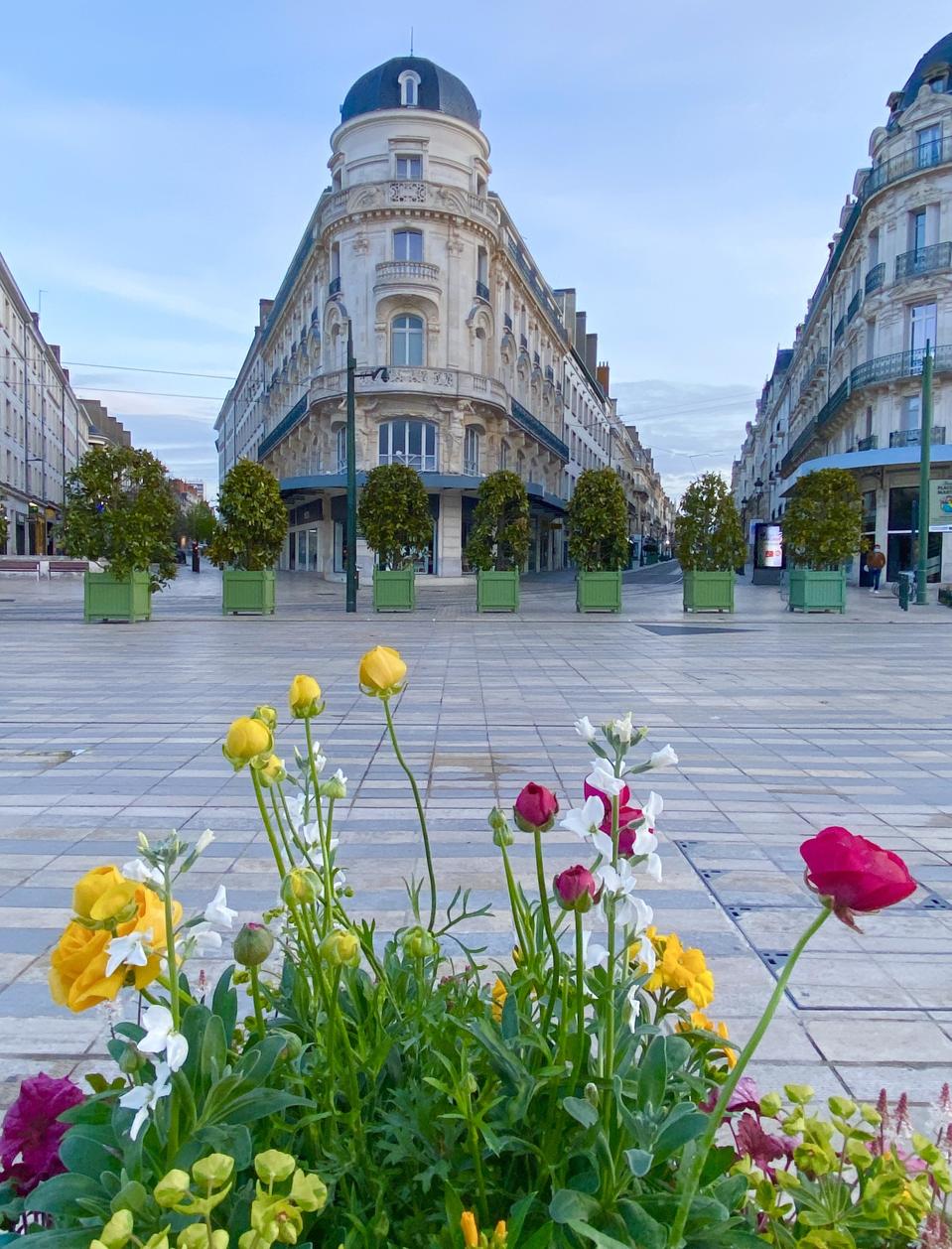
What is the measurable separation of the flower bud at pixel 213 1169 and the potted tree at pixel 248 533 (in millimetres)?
19864

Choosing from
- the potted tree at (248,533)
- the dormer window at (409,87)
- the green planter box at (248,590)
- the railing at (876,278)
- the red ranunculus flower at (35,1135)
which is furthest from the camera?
the dormer window at (409,87)

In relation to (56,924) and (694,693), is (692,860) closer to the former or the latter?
(56,924)

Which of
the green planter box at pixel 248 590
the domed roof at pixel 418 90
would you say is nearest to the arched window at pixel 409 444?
the domed roof at pixel 418 90

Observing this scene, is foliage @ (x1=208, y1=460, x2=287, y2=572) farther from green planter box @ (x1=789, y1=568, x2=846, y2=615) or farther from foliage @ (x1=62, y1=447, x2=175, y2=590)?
green planter box @ (x1=789, y1=568, x2=846, y2=615)

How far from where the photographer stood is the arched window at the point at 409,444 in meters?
35.5

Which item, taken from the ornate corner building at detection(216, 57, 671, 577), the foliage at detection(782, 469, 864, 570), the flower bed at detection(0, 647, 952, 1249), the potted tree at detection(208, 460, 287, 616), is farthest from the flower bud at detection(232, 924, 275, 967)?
the ornate corner building at detection(216, 57, 671, 577)

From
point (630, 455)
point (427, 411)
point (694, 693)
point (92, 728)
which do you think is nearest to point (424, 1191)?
point (92, 728)

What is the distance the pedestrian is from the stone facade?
3526 cm

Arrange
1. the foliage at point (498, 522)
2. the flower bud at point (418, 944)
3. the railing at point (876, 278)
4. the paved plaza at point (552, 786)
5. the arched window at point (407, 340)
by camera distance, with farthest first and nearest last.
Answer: the arched window at point (407, 340) → the railing at point (876, 278) → the foliage at point (498, 522) → the paved plaza at point (552, 786) → the flower bud at point (418, 944)

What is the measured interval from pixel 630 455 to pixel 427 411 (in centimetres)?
6513

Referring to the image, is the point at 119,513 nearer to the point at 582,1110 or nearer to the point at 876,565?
the point at 582,1110

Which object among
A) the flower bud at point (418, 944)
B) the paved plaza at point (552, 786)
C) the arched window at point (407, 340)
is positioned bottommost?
the paved plaza at point (552, 786)

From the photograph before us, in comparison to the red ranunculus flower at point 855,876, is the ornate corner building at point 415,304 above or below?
above

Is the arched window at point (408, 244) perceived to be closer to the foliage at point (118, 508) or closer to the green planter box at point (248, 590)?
the green planter box at point (248, 590)
